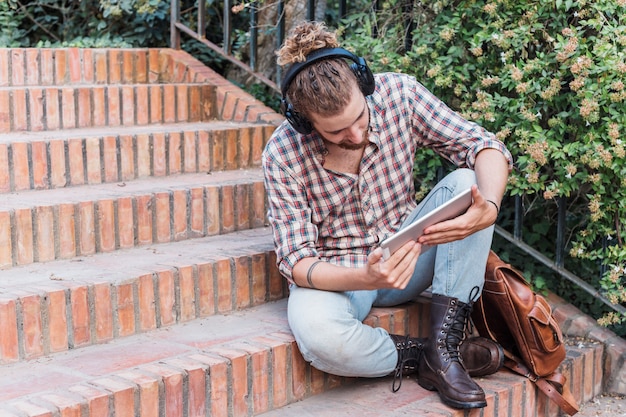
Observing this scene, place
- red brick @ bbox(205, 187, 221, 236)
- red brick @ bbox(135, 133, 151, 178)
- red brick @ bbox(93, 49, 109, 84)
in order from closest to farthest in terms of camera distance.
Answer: red brick @ bbox(205, 187, 221, 236) < red brick @ bbox(135, 133, 151, 178) < red brick @ bbox(93, 49, 109, 84)

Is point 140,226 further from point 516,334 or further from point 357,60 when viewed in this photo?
point 516,334

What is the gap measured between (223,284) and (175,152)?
1011 millimetres

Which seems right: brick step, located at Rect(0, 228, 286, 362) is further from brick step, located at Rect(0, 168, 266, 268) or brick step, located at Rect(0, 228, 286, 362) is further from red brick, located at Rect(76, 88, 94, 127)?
red brick, located at Rect(76, 88, 94, 127)

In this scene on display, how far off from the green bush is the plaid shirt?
46cm

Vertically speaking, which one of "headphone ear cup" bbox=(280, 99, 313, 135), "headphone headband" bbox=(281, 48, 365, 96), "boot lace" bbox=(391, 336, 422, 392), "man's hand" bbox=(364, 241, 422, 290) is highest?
"headphone headband" bbox=(281, 48, 365, 96)

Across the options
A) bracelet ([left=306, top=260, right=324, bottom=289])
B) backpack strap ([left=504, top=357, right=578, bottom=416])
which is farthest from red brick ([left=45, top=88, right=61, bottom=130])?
backpack strap ([left=504, top=357, right=578, bottom=416])

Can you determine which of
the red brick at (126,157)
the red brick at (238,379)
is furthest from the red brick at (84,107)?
the red brick at (238,379)

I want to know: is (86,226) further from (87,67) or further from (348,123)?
(87,67)

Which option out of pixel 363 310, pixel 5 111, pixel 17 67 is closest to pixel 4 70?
pixel 17 67

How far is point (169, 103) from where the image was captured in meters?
4.32

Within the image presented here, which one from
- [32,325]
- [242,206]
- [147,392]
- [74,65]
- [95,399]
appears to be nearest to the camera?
[95,399]

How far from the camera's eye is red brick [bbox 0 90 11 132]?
147 inches

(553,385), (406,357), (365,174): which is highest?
(365,174)

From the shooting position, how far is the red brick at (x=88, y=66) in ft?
14.3
